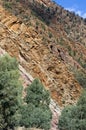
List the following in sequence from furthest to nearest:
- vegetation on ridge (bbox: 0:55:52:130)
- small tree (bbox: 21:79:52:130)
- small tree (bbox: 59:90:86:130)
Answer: small tree (bbox: 59:90:86:130), small tree (bbox: 21:79:52:130), vegetation on ridge (bbox: 0:55:52:130)

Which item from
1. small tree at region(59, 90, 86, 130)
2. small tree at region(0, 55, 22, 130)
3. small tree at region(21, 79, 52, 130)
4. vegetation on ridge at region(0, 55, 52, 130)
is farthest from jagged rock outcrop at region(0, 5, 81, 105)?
small tree at region(0, 55, 22, 130)

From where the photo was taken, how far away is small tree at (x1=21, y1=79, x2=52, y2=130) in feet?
235

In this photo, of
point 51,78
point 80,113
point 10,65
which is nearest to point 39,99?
point 80,113

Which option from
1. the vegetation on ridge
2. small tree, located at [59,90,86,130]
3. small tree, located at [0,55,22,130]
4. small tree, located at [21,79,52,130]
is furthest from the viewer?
small tree, located at [59,90,86,130]

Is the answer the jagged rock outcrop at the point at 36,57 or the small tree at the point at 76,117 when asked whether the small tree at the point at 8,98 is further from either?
the jagged rock outcrop at the point at 36,57

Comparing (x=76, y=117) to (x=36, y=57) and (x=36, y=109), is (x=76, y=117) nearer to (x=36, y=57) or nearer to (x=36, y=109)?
(x=36, y=109)

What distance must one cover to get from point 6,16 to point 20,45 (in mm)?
8614

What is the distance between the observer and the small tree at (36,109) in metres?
71.6

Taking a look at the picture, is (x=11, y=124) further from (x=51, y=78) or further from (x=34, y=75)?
(x=51, y=78)

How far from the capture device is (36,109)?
2891 inches

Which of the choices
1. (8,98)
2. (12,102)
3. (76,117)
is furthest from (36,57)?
(8,98)

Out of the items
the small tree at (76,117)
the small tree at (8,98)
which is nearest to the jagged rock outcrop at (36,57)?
the small tree at (76,117)

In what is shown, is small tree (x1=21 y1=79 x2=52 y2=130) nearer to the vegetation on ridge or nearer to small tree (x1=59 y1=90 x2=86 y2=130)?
the vegetation on ridge

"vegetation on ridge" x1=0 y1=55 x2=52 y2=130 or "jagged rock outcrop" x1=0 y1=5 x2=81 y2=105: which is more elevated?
"jagged rock outcrop" x1=0 y1=5 x2=81 y2=105
